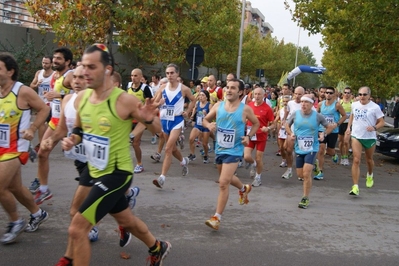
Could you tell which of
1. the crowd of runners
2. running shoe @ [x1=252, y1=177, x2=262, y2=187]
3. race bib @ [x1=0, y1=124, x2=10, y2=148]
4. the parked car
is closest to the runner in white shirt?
the crowd of runners

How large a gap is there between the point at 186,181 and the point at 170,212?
7.63ft

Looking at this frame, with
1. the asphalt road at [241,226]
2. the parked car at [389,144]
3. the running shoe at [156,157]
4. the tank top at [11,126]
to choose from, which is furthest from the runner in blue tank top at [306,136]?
the parked car at [389,144]

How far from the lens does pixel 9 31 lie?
18.7 metres

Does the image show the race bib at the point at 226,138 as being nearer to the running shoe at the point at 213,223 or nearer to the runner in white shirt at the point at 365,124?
the running shoe at the point at 213,223

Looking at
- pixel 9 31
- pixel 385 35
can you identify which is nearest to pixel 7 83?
pixel 385 35

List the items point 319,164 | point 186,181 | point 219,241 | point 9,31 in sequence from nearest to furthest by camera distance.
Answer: point 219,241 → point 186,181 → point 319,164 → point 9,31

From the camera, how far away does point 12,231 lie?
203 inches

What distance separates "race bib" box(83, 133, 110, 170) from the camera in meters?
4.01

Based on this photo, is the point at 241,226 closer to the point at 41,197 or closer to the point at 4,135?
the point at 41,197

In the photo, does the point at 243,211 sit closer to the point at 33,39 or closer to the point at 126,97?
the point at 126,97

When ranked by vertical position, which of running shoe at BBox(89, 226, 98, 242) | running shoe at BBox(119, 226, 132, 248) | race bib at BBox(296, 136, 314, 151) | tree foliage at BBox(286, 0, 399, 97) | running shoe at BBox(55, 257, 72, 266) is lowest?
running shoe at BBox(89, 226, 98, 242)

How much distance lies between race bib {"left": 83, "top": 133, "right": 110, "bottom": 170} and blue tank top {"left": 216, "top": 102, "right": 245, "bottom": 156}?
9.05 feet

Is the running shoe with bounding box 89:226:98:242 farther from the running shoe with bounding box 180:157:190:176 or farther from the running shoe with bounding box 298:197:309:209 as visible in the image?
the running shoe with bounding box 180:157:190:176

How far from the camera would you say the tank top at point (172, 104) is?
9.03 m
